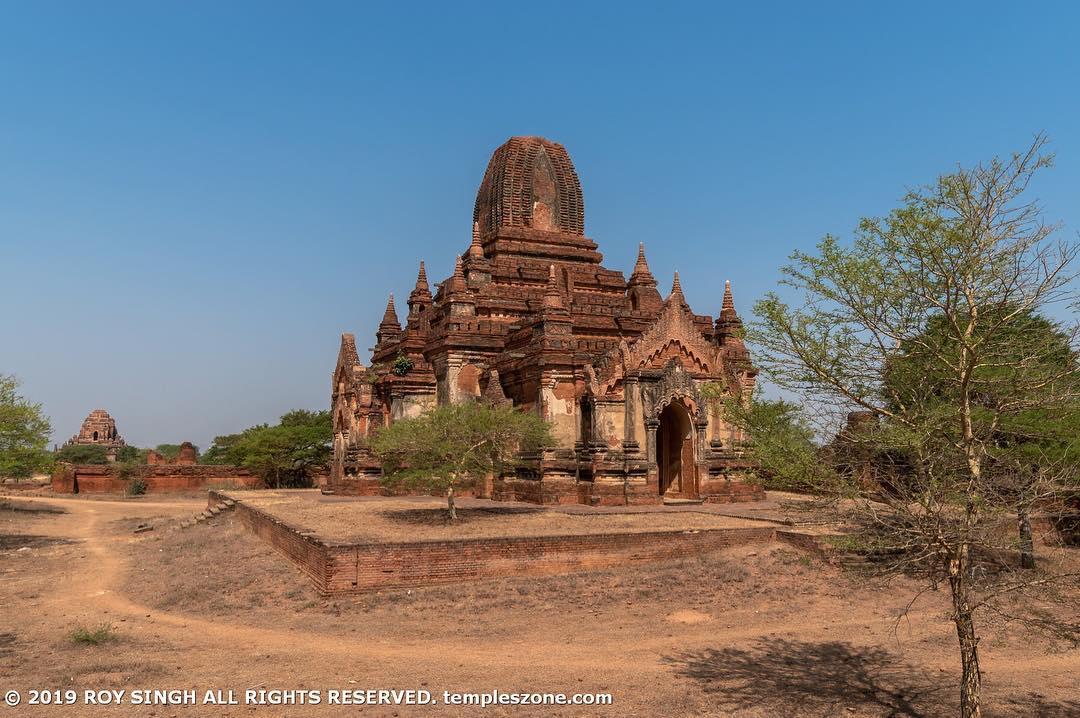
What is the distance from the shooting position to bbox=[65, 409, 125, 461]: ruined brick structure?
108m

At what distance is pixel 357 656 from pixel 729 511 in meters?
13.4

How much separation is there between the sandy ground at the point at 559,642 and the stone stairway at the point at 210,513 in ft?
28.4

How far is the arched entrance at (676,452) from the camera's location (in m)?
25.9

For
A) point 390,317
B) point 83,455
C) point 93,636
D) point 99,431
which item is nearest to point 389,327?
point 390,317

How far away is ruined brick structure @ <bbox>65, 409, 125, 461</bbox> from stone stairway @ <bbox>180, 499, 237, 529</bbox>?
86.6 metres

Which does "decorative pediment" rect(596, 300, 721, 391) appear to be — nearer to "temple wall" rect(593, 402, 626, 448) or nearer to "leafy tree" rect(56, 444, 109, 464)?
"temple wall" rect(593, 402, 626, 448)

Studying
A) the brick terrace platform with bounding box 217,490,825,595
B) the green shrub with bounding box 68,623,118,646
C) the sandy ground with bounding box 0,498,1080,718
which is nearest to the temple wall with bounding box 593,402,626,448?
the brick terrace platform with bounding box 217,490,825,595

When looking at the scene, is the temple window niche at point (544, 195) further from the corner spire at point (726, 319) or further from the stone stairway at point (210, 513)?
the stone stairway at point (210, 513)

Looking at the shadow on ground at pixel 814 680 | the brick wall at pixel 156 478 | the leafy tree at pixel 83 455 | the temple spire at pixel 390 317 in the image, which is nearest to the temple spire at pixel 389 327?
the temple spire at pixel 390 317

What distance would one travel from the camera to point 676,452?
2700 cm

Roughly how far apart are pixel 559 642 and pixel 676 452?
601 inches

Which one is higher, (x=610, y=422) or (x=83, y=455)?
(x=610, y=422)

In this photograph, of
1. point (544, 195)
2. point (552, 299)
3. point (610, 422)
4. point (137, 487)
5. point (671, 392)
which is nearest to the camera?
point (610, 422)

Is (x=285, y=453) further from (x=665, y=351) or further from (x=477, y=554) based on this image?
(x=477, y=554)
